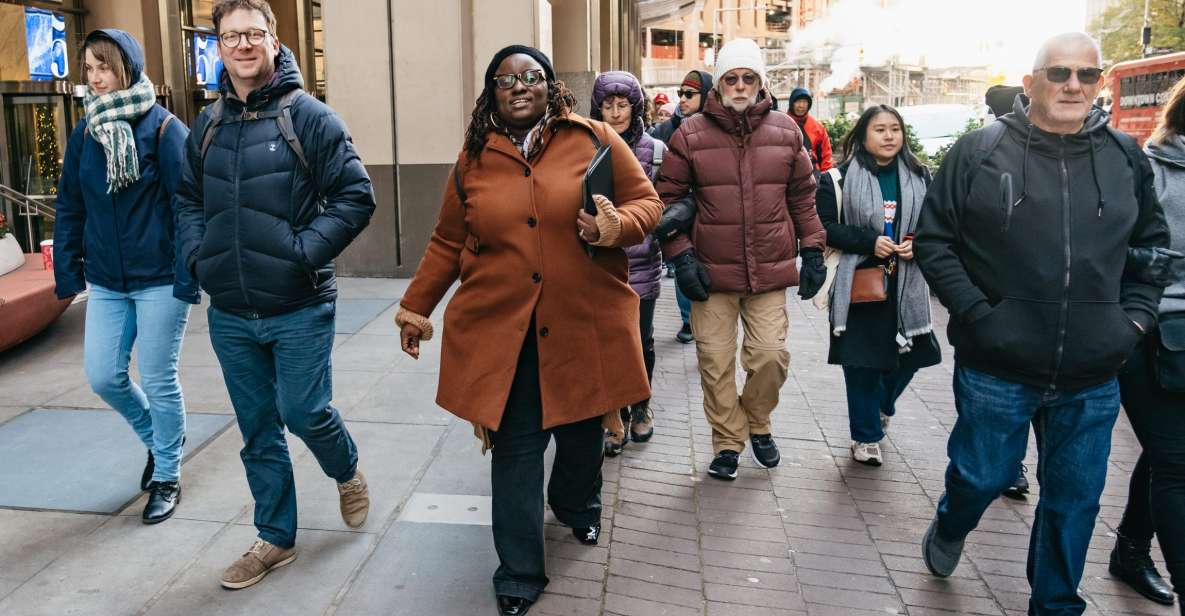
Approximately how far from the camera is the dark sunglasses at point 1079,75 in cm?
322

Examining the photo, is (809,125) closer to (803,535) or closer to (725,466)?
(725,466)

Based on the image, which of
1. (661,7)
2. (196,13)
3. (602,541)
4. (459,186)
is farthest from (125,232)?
(661,7)

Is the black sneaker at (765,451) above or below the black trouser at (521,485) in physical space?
below

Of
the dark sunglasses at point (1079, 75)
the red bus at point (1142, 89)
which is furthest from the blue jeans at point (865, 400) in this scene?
the red bus at point (1142, 89)

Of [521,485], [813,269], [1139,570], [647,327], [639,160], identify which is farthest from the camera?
[647,327]

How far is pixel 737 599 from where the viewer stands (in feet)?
12.1

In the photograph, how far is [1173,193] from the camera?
3.48m

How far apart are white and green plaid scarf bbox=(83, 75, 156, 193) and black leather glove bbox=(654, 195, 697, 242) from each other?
233cm

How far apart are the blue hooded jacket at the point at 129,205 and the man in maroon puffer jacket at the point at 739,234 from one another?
2268 mm

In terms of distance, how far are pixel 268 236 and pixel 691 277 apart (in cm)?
204

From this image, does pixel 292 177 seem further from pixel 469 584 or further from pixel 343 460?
pixel 469 584

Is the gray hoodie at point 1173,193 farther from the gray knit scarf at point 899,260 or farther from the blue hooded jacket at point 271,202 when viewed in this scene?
the blue hooded jacket at point 271,202

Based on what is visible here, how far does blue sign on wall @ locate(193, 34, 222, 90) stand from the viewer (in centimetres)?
1496

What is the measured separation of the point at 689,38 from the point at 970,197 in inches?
3480
